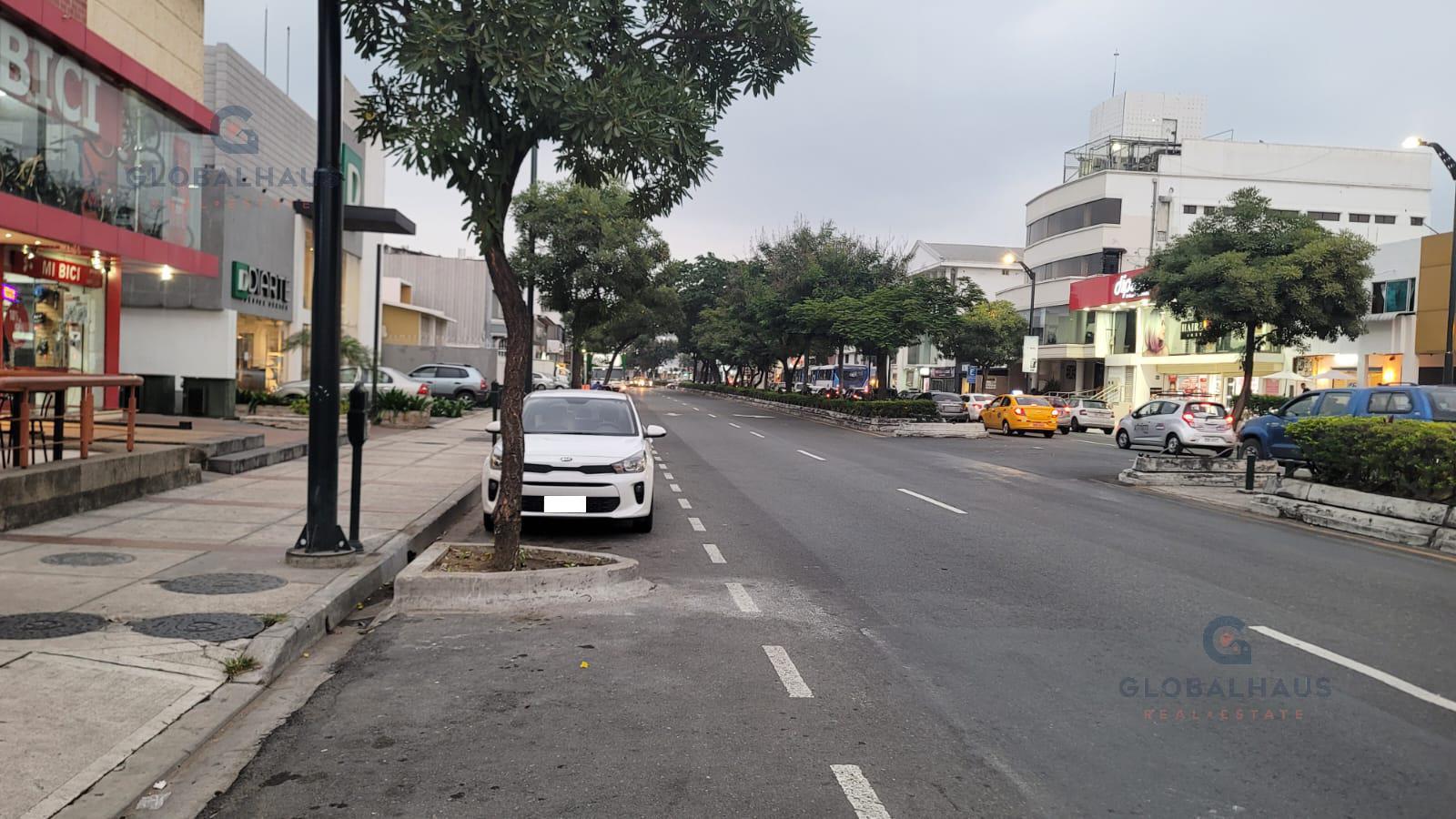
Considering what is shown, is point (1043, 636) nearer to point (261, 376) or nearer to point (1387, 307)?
point (261, 376)

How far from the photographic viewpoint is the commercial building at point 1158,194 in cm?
6194

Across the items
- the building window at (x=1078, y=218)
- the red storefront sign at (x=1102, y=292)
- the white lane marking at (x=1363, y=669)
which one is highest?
the building window at (x=1078, y=218)

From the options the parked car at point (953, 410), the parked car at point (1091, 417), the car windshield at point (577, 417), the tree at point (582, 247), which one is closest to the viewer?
the car windshield at point (577, 417)

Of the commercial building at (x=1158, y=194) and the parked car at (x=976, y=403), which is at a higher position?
the commercial building at (x=1158, y=194)

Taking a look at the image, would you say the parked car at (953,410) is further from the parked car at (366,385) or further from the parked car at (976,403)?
the parked car at (366,385)

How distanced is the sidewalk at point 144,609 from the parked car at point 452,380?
85.8 feet

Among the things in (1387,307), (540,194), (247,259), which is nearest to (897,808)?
(247,259)

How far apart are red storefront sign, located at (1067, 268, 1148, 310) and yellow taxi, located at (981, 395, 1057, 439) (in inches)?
646

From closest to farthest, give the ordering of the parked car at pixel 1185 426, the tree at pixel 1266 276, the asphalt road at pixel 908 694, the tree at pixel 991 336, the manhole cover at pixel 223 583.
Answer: the asphalt road at pixel 908 694 < the manhole cover at pixel 223 583 < the parked car at pixel 1185 426 < the tree at pixel 1266 276 < the tree at pixel 991 336

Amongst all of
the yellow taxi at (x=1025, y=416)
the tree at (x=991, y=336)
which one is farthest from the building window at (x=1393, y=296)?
the tree at (x=991, y=336)

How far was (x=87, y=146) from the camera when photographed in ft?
52.5

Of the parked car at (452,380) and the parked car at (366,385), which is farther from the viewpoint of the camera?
the parked car at (452,380)

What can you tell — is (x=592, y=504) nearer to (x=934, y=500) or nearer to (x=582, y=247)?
(x=934, y=500)

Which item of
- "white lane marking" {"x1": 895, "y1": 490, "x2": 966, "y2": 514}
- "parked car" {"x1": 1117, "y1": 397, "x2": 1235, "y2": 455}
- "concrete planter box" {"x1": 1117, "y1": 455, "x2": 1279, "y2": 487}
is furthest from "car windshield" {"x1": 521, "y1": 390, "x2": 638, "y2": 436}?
"parked car" {"x1": 1117, "y1": 397, "x2": 1235, "y2": 455}
